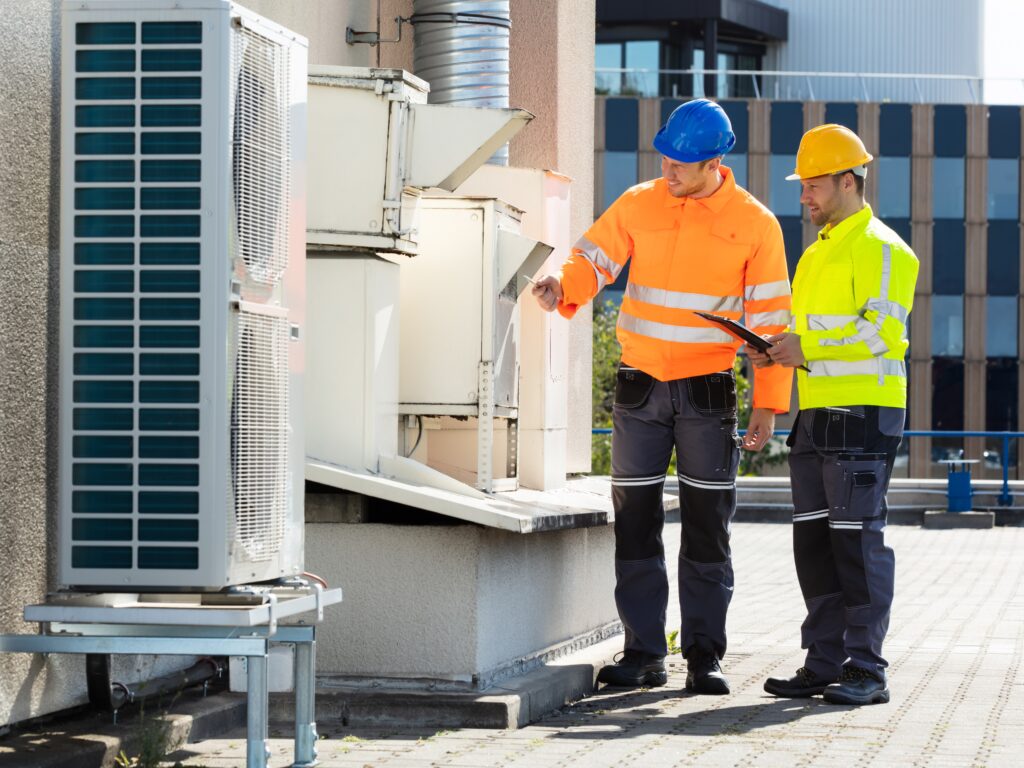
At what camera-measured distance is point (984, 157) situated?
5347 cm

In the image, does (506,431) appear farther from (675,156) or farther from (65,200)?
(65,200)

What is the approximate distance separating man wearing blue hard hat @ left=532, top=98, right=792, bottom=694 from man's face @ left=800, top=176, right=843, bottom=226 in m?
0.17

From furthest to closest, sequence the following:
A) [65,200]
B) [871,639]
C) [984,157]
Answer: [984,157]
[871,639]
[65,200]

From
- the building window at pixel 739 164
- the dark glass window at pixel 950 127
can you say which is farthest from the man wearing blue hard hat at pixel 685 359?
the dark glass window at pixel 950 127

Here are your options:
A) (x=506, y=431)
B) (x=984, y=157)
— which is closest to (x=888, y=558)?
(x=506, y=431)

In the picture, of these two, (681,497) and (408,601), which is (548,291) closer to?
(681,497)

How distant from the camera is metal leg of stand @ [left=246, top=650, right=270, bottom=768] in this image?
4.57 metres

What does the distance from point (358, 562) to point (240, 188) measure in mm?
1874

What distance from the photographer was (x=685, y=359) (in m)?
6.80

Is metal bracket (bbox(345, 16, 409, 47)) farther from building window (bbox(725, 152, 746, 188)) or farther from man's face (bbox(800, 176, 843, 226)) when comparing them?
building window (bbox(725, 152, 746, 188))

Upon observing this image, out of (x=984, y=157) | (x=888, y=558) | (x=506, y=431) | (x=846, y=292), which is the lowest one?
(x=888, y=558)

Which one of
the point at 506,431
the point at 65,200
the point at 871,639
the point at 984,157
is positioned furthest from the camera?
the point at 984,157

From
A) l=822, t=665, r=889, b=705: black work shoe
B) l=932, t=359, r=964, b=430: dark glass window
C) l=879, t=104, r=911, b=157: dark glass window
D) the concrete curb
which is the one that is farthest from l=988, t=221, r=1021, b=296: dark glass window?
the concrete curb

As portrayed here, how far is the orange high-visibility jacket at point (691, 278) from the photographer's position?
6.81 meters
